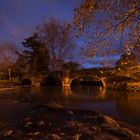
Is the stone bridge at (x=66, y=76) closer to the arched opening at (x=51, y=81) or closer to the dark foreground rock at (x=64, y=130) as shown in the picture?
the arched opening at (x=51, y=81)

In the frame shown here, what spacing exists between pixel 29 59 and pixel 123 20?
182 feet

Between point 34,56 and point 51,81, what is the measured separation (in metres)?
6.48

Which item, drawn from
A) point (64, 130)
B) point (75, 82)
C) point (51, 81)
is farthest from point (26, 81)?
point (64, 130)

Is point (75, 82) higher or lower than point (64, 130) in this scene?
higher

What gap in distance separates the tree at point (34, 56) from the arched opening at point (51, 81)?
2.11 metres

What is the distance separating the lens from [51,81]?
6556cm

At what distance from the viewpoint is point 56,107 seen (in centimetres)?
2564

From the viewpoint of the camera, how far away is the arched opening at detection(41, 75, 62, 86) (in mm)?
63556

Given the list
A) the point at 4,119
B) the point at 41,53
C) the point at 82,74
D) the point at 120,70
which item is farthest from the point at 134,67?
the point at 4,119

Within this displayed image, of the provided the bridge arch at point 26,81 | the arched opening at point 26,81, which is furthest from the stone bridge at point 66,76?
the arched opening at point 26,81

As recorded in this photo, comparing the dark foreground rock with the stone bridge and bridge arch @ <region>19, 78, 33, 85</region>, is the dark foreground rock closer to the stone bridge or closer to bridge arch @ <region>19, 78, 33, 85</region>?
the stone bridge

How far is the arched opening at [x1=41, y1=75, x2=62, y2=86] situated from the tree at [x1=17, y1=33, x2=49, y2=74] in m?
2.11

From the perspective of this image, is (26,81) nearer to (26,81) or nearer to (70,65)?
(26,81)

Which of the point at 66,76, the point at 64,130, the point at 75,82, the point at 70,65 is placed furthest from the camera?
the point at 75,82
